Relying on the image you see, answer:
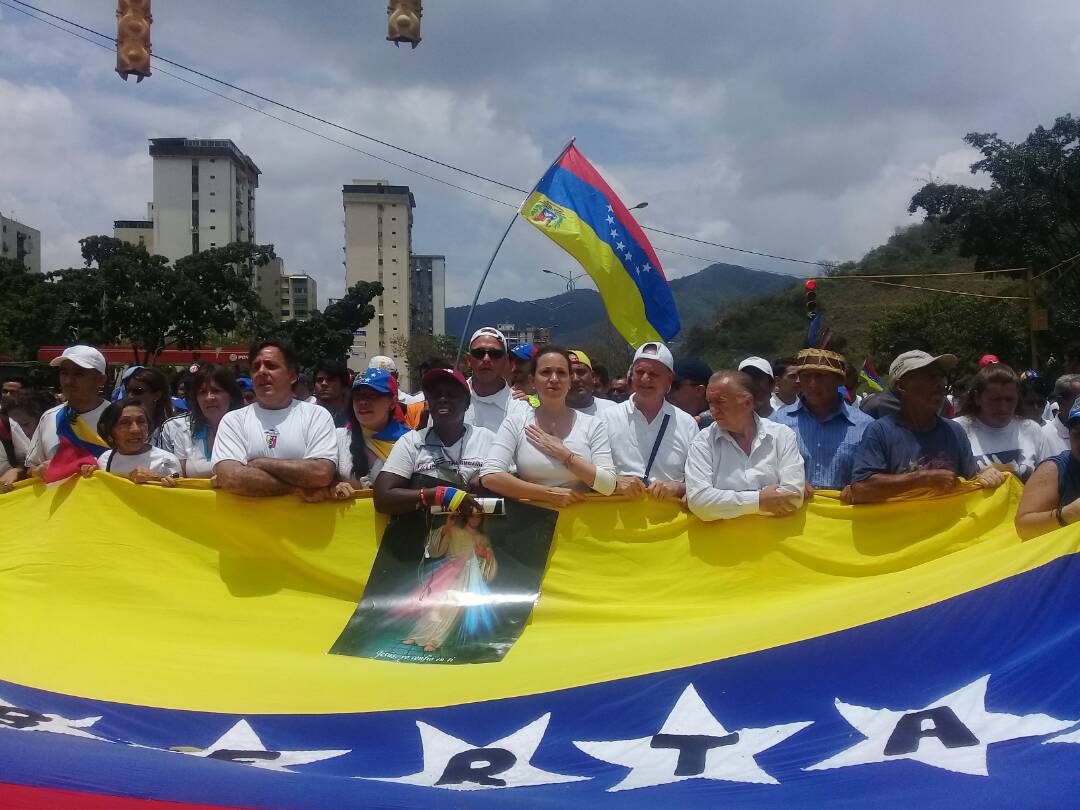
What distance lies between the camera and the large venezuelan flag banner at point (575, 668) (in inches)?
107

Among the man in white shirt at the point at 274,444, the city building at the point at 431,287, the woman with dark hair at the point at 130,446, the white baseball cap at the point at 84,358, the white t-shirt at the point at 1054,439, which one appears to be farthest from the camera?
the city building at the point at 431,287

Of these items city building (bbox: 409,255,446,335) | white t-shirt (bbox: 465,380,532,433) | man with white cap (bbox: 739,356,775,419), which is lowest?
white t-shirt (bbox: 465,380,532,433)

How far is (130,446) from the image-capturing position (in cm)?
527

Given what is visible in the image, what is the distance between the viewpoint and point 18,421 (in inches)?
263

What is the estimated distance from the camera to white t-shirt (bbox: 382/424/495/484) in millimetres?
4730

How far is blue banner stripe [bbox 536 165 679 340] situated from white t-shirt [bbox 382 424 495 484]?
12.3 feet

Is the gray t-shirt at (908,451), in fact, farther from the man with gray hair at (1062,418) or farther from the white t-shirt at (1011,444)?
the man with gray hair at (1062,418)

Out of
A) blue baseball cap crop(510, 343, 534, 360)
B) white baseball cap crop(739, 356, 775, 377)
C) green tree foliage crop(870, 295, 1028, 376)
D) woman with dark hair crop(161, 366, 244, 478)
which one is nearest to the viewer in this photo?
woman with dark hair crop(161, 366, 244, 478)

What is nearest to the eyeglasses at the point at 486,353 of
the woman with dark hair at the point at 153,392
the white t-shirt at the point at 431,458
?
the white t-shirt at the point at 431,458

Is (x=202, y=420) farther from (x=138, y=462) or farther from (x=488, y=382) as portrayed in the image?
(x=488, y=382)

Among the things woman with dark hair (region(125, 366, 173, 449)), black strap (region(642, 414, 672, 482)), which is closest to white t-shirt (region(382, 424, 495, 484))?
black strap (region(642, 414, 672, 482))

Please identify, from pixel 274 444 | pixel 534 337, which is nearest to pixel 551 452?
pixel 274 444

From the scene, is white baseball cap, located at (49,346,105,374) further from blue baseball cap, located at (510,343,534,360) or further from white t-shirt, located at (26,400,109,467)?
blue baseball cap, located at (510,343,534,360)

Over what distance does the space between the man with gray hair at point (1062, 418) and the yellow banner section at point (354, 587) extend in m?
1.26
